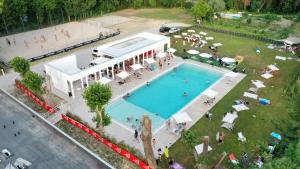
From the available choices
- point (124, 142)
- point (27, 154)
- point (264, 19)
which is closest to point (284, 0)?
point (264, 19)

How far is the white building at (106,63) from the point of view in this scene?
114 ft

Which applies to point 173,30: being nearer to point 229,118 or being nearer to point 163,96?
point 163,96

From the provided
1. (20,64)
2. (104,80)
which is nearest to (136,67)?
(104,80)

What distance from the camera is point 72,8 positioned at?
65.9 metres

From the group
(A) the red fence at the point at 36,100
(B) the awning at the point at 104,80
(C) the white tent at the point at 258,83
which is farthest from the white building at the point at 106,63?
(C) the white tent at the point at 258,83

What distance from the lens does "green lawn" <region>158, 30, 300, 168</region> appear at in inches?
984

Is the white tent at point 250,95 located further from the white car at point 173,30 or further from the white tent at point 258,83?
the white car at point 173,30

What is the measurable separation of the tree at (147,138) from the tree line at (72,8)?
40.8 metres

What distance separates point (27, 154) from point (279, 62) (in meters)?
36.2

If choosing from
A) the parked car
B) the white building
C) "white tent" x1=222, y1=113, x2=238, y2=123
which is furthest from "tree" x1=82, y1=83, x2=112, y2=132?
the parked car

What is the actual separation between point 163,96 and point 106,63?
8784 mm

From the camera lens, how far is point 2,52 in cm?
4916

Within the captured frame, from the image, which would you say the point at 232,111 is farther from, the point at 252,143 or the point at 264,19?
the point at 264,19

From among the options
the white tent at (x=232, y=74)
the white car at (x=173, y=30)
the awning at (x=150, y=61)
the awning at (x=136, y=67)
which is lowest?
the white tent at (x=232, y=74)
